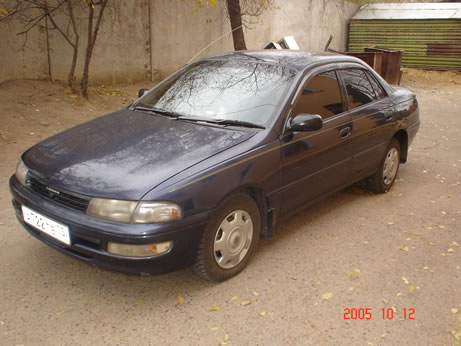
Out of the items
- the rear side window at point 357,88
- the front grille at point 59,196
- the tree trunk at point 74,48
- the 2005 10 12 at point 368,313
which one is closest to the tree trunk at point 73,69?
the tree trunk at point 74,48

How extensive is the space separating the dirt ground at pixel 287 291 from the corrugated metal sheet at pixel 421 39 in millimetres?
13596

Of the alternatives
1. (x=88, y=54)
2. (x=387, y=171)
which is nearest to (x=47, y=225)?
(x=387, y=171)

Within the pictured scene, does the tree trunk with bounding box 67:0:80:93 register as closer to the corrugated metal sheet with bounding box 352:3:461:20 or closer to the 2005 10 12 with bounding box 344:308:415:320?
the 2005 10 12 with bounding box 344:308:415:320

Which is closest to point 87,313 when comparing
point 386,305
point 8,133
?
point 386,305

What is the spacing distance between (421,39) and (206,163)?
1643 cm

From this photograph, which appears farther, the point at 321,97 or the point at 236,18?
the point at 236,18

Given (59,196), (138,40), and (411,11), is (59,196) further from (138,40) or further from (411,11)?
(411,11)

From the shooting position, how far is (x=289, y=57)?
439 centimetres

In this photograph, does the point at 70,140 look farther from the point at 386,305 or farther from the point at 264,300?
the point at 386,305

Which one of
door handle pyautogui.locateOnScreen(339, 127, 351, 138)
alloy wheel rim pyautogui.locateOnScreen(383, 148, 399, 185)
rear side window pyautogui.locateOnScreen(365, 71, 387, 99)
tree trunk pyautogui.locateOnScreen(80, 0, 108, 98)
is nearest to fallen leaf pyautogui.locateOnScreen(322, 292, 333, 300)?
door handle pyautogui.locateOnScreen(339, 127, 351, 138)

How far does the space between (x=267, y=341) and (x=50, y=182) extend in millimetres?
1779

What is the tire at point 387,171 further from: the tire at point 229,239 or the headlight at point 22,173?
the headlight at point 22,173

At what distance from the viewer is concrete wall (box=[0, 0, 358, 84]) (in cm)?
855

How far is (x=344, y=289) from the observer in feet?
11.2
